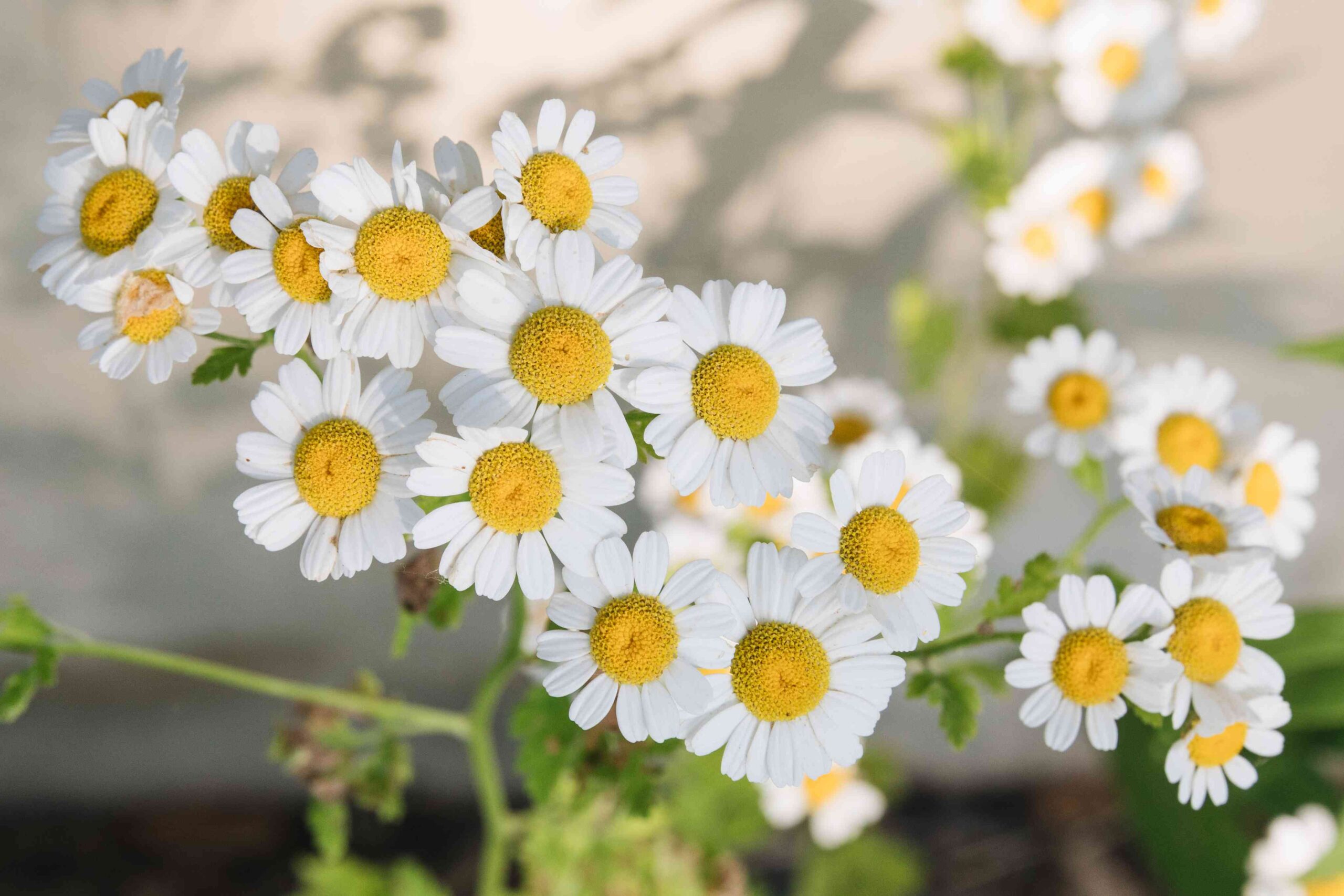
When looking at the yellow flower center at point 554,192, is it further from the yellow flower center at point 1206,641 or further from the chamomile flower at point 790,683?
the yellow flower center at point 1206,641

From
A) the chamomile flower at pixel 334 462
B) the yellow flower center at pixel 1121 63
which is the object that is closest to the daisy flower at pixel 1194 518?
the chamomile flower at pixel 334 462

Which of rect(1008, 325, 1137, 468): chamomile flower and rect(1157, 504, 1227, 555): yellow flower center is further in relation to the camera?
rect(1008, 325, 1137, 468): chamomile flower

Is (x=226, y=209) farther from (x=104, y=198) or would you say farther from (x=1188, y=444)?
(x=1188, y=444)

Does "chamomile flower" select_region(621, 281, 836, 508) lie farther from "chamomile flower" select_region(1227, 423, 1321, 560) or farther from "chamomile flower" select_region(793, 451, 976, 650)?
"chamomile flower" select_region(1227, 423, 1321, 560)

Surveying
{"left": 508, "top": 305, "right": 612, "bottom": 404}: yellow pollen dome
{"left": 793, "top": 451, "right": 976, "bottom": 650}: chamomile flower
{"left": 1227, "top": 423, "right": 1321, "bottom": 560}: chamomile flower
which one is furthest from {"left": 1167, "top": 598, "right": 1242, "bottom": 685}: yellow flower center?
{"left": 508, "top": 305, "right": 612, "bottom": 404}: yellow pollen dome

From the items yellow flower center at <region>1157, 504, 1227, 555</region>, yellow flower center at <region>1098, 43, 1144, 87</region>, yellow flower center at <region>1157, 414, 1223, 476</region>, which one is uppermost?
yellow flower center at <region>1098, 43, 1144, 87</region>

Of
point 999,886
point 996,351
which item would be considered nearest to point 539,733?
point 996,351

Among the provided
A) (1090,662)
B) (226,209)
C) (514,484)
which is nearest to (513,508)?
(514,484)

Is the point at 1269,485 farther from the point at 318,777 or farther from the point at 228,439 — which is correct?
the point at 228,439
